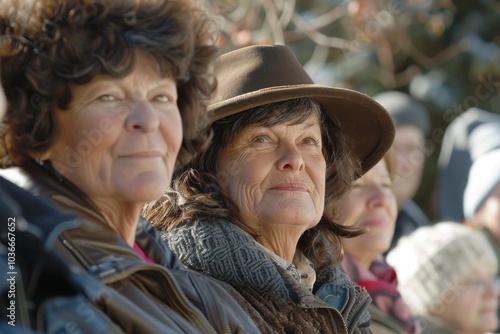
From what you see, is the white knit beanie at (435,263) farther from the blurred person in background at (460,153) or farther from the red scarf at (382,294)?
the blurred person in background at (460,153)

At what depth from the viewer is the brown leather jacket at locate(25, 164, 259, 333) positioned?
8.13 ft

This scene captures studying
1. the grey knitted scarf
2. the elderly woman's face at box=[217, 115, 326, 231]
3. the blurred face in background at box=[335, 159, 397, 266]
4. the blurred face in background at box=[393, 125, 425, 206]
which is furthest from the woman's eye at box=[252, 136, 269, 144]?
the blurred face in background at box=[393, 125, 425, 206]

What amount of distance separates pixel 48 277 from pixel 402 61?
742 cm

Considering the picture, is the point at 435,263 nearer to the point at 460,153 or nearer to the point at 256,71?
the point at 256,71

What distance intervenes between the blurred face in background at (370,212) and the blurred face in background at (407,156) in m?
1.72

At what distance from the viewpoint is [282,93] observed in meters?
3.50

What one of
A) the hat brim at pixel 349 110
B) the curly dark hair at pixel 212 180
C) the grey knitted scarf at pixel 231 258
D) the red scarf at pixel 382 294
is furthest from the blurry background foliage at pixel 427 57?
the grey knitted scarf at pixel 231 258

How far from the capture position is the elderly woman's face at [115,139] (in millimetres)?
2643

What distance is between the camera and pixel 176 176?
367 cm

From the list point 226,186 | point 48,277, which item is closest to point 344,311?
point 226,186

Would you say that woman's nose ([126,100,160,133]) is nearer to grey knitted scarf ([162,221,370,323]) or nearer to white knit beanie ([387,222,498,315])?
grey knitted scarf ([162,221,370,323])

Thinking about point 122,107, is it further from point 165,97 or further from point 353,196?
point 353,196

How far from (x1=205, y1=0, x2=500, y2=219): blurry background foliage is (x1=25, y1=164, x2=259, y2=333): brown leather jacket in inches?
205

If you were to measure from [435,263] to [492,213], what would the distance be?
1239 mm
